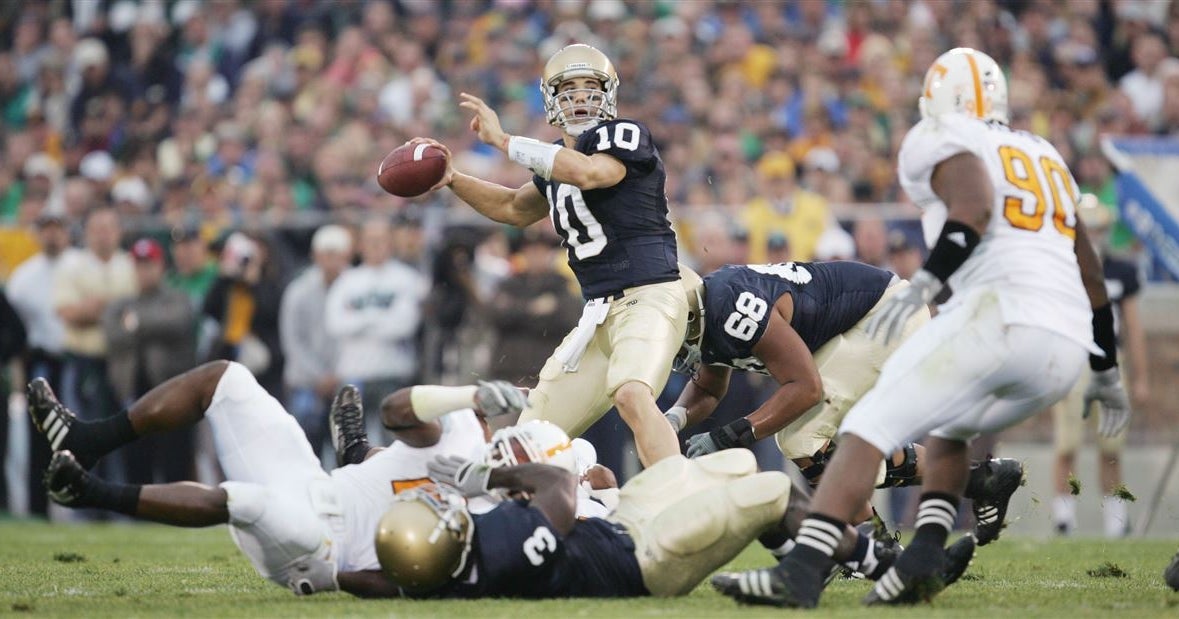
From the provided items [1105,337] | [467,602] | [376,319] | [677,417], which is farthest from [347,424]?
[376,319]

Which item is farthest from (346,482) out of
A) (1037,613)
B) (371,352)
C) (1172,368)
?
(1172,368)

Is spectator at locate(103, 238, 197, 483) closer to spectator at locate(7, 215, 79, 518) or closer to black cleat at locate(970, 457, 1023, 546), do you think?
spectator at locate(7, 215, 79, 518)

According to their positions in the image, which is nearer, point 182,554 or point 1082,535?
point 182,554

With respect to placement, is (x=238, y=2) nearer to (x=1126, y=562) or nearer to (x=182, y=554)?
(x=182, y=554)

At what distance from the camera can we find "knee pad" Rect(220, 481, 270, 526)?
548 cm

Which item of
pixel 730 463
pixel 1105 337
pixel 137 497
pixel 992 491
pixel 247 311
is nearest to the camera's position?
pixel 137 497

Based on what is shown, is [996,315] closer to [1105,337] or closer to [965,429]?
[965,429]

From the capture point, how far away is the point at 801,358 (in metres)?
6.90

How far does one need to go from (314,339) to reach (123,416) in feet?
18.0

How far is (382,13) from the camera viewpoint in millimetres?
15070

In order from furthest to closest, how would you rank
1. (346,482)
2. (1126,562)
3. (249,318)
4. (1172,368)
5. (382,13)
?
(382,13) → (249,318) → (1172,368) → (1126,562) → (346,482)

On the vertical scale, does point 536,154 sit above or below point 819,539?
above

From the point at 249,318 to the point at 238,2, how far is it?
219 inches

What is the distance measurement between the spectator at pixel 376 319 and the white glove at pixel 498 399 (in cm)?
558
